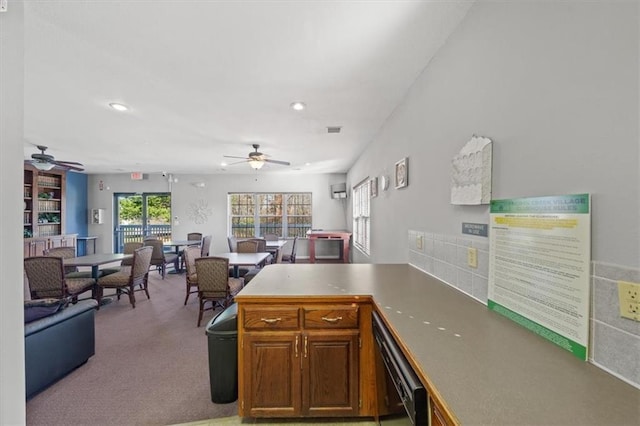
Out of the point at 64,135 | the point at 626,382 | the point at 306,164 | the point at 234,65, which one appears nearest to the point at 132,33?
the point at 234,65

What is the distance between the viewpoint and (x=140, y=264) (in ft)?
13.6

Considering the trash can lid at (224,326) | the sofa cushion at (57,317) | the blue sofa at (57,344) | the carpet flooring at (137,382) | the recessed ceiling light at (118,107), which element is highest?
the recessed ceiling light at (118,107)

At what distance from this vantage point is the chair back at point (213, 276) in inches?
132

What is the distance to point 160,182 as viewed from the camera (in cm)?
794

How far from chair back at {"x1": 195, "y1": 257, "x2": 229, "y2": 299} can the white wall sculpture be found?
271 centimetres

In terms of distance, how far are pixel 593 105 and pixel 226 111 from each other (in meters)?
3.05

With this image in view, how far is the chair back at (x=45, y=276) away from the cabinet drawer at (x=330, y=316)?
3642mm

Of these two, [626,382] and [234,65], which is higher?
[234,65]

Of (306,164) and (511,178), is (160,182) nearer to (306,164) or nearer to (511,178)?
(306,164)

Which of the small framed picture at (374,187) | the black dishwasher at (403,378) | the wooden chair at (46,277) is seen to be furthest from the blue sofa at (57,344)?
the small framed picture at (374,187)

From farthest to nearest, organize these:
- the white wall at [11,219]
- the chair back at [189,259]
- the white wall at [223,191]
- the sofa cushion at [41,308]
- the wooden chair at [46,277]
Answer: the white wall at [223,191], the chair back at [189,259], the wooden chair at [46,277], the sofa cushion at [41,308], the white wall at [11,219]

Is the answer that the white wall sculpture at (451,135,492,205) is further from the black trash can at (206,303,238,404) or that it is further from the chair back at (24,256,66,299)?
the chair back at (24,256,66,299)

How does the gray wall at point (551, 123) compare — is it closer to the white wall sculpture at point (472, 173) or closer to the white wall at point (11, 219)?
the white wall sculpture at point (472, 173)

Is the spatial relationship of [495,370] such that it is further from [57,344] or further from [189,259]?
Result: [189,259]
